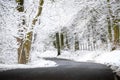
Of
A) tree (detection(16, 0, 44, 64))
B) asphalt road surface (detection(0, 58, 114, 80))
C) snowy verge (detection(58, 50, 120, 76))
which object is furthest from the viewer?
tree (detection(16, 0, 44, 64))

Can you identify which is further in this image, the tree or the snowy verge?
the tree

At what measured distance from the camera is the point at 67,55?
4059 centimetres

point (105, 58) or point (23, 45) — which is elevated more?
point (23, 45)

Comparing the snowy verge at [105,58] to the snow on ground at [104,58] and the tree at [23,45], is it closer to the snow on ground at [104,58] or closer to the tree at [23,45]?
the snow on ground at [104,58]

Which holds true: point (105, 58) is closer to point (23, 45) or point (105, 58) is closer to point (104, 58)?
→ point (104, 58)

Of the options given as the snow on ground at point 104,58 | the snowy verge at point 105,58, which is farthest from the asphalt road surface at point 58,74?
the snow on ground at point 104,58

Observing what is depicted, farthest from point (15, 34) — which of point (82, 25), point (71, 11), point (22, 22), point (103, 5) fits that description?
point (82, 25)

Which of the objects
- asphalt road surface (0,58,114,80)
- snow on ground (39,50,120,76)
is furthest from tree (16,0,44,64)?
snow on ground (39,50,120,76)

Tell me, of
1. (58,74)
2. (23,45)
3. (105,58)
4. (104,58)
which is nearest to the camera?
(58,74)

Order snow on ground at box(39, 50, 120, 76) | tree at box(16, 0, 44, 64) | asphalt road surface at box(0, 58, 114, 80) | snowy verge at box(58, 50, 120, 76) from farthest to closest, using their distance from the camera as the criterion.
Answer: tree at box(16, 0, 44, 64) < snow on ground at box(39, 50, 120, 76) < snowy verge at box(58, 50, 120, 76) < asphalt road surface at box(0, 58, 114, 80)

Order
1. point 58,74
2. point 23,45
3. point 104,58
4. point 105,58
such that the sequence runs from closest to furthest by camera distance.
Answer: point 58,74
point 23,45
point 105,58
point 104,58

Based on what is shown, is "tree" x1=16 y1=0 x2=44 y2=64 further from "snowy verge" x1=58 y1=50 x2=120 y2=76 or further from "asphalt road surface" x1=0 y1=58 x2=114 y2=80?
"snowy verge" x1=58 y1=50 x2=120 y2=76

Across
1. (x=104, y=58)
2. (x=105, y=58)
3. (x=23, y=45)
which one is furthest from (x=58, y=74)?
(x=104, y=58)

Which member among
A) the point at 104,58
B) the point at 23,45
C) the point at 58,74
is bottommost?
the point at 104,58
